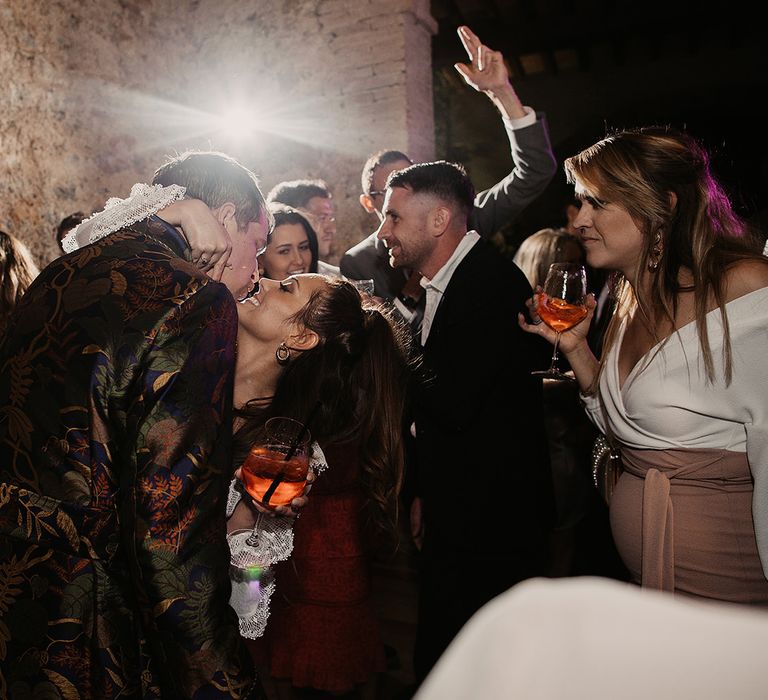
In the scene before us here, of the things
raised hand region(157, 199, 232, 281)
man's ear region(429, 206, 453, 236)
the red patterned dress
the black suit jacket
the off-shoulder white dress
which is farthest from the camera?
man's ear region(429, 206, 453, 236)

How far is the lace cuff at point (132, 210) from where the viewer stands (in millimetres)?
1475

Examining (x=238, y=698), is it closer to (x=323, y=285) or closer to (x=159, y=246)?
(x=159, y=246)

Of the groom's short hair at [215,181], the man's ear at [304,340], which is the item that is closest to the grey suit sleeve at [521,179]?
the man's ear at [304,340]

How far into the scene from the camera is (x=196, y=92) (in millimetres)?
5762

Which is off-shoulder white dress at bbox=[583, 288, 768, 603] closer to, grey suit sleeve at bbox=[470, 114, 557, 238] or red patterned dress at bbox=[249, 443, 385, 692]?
red patterned dress at bbox=[249, 443, 385, 692]

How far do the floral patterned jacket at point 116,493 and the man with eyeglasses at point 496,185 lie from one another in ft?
6.05

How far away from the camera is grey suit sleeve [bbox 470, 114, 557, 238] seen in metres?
3.35

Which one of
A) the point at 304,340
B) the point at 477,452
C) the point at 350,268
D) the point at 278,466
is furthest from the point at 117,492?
the point at 350,268

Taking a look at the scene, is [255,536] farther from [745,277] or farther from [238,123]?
[238,123]

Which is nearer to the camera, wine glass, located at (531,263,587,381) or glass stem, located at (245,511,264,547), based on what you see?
glass stem, located at (245,511,264,547)

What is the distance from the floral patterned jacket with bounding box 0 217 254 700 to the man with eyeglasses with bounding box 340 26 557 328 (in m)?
1.85

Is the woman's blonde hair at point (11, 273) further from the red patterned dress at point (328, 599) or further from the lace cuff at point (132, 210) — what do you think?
the red patterned dress at point (328, 599)

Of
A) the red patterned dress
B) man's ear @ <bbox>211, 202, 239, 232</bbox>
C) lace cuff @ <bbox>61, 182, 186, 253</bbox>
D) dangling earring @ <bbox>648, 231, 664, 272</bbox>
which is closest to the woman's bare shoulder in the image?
dangling earring @ <bbox>648, 231, 664, 272</bbox>

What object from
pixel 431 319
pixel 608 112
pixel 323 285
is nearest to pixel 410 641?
pixel 431 319
